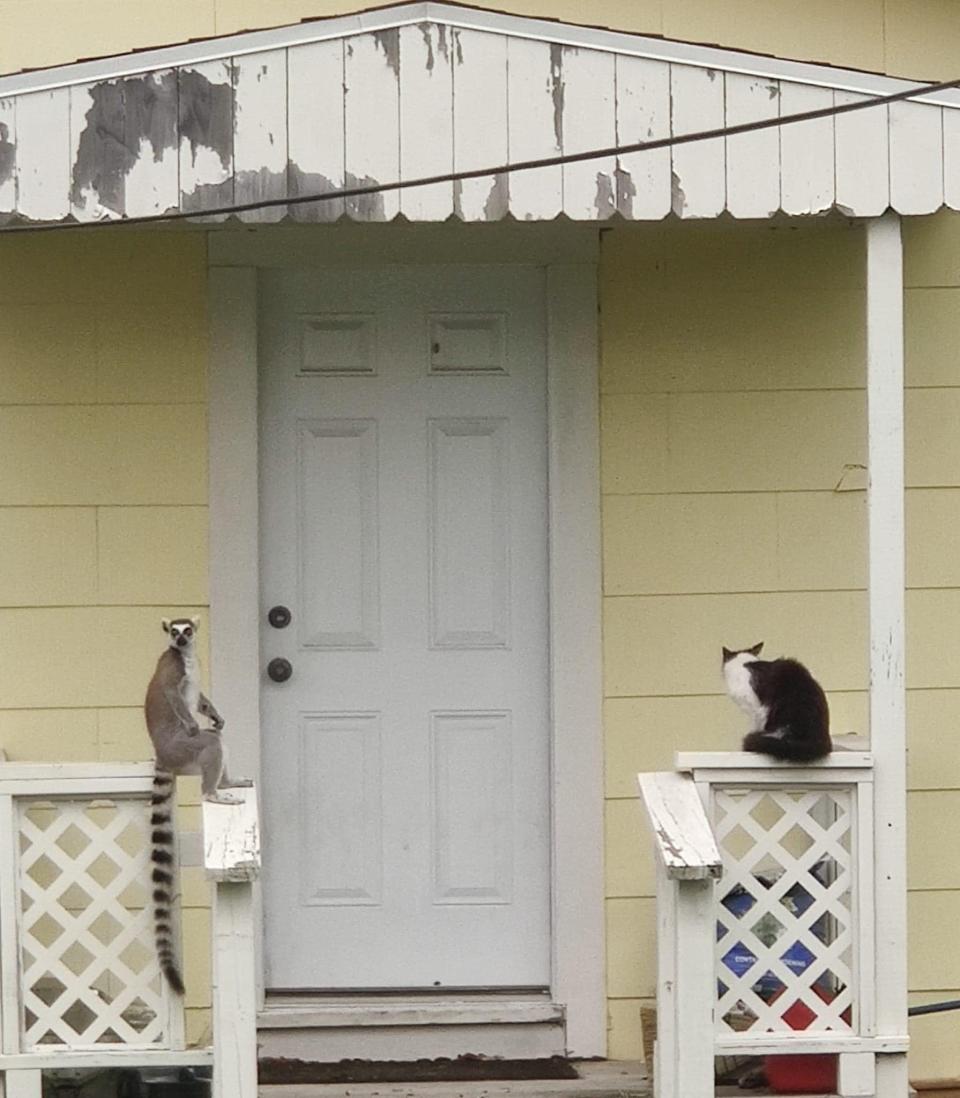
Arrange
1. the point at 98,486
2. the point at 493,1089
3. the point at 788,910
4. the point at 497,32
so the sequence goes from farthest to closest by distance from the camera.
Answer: the point at 98,486 → the point at 493,1089 → the point at 788,910 → the point at 497,32

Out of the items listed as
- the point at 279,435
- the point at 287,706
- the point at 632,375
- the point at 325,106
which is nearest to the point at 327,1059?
the point at 287,706

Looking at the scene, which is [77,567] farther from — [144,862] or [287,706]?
[144,862]

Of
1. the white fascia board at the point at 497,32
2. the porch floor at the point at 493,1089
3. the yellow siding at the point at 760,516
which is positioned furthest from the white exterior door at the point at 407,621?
the white fascia board at the point at 497,32

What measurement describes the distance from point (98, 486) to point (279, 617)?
70 cm

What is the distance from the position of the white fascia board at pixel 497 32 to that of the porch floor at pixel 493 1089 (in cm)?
290

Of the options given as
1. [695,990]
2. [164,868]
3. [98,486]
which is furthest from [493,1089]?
[98,486]

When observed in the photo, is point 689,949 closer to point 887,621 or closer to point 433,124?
point 887,621

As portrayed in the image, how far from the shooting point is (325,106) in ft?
15.7

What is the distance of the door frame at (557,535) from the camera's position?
5887mm

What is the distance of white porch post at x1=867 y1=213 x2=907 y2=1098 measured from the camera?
5.04 meters

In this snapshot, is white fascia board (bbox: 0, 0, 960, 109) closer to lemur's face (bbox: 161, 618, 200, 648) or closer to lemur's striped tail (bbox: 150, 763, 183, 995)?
lemur's face (bbox: 161, 618, 200, 648)

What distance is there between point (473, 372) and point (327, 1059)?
2190mm

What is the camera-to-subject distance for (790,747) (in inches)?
200

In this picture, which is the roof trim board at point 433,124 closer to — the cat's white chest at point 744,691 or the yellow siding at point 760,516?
the yellow siding at point 760,516
